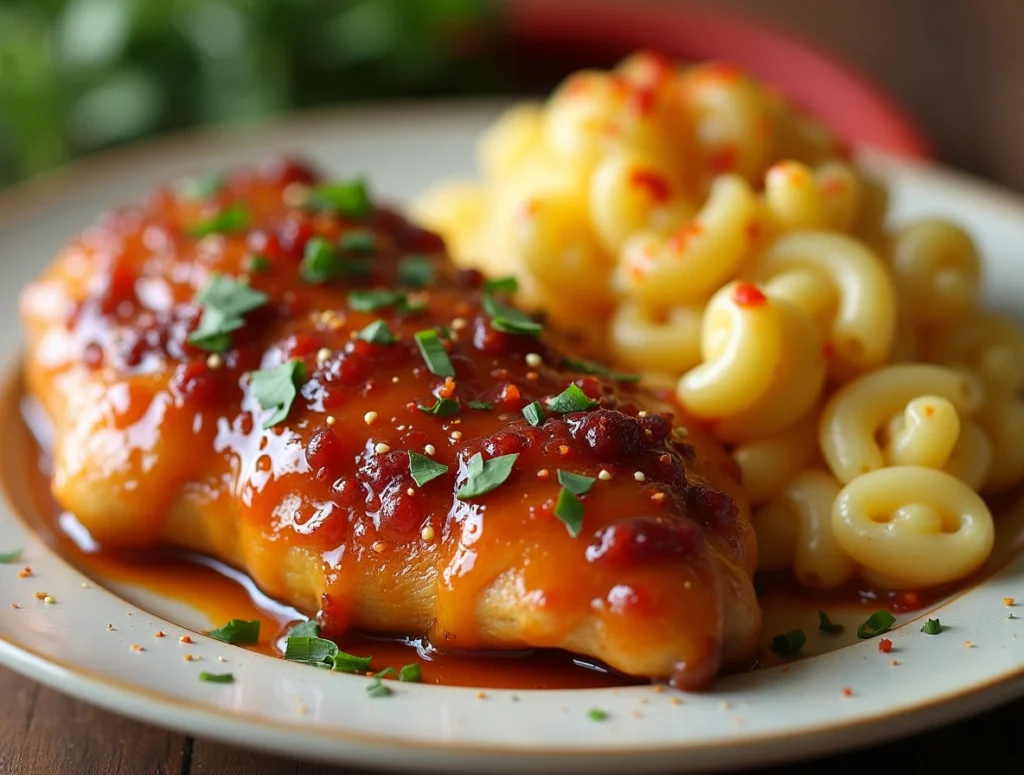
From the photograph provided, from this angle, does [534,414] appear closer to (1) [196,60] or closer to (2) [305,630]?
(2) [305,630]

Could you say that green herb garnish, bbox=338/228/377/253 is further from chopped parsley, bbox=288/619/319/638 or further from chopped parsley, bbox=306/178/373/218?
chopped parsley, bbox=288/619/319/638

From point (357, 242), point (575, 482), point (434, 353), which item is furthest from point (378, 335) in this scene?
point (575, 482)

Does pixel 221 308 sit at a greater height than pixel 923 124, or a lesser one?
greater

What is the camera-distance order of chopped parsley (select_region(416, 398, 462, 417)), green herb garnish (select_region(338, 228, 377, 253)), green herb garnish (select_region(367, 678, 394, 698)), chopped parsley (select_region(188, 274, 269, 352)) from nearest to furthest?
green herb garnish (select_region(367, 678, 394, 698)) < chopped parsley (select_region(416, 398, 462, 417)) < chopped parsley (select_region(188, 274, 269, 352)) < green herb garnish (select_region(338, 228, 377, 253))

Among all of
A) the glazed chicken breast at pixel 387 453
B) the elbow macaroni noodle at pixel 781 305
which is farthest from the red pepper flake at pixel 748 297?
the glazed chicken breast at pixel 387 453

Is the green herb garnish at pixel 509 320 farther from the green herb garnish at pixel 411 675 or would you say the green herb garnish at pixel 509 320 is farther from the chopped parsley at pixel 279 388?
the green herb garnish at pixel 411 675

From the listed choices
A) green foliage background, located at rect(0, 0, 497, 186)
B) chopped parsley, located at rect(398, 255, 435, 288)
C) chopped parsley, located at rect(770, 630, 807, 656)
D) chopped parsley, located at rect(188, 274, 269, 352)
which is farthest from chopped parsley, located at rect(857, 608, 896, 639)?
green foliage background, located at rect(0, 0, 497, 186)

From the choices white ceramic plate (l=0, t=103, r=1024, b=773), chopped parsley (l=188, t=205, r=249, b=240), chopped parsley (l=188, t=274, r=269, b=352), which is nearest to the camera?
white ceramic plate (l=0, t=103, r=1024, b=773)
